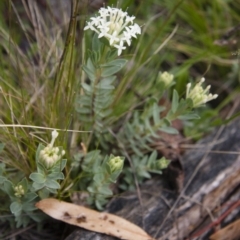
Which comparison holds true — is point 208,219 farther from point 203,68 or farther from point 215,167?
point 203,68

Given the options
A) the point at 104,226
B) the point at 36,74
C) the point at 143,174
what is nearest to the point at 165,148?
the point at 143,174

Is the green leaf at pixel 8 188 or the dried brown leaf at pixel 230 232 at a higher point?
the dried brown leaf at pixel 230 232

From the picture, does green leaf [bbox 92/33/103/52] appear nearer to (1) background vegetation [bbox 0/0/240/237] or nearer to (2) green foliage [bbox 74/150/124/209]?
(1) background vegetation [bbox 0/0/240/237]

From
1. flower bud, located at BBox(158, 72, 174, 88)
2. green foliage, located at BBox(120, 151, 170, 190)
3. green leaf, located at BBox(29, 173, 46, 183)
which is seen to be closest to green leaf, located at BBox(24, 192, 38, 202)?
green leaf, located at BBox(29, 173, 46, 183)

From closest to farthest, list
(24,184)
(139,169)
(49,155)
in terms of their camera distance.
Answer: (49,155)
(24,184)
(139,169)

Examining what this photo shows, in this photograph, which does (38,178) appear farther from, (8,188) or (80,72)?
(80,72)

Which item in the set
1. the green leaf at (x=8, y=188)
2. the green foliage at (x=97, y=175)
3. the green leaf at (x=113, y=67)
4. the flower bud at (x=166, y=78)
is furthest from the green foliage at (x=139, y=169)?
the green leaf at (x=8, y=188)

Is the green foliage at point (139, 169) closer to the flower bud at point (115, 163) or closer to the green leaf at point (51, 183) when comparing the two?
the flower bud at point (115, 163)

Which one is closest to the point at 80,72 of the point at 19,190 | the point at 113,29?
the point at 113,29
